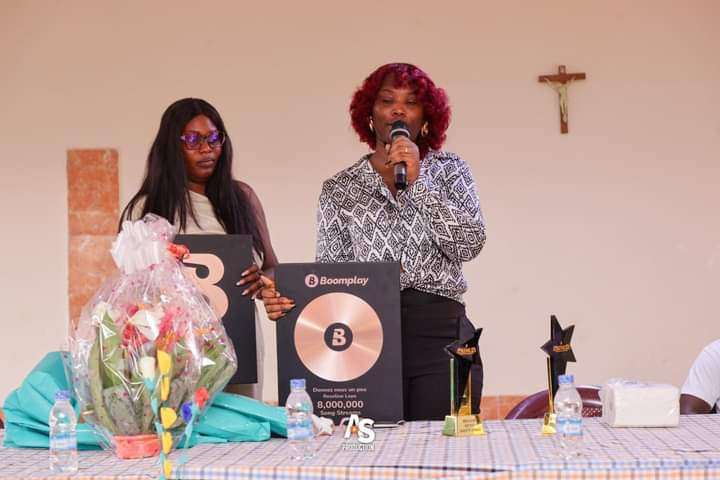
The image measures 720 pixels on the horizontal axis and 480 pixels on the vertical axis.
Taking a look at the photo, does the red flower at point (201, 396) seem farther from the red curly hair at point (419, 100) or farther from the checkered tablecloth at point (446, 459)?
the red curly hair at point (419, 100)

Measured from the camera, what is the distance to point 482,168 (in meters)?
5.73

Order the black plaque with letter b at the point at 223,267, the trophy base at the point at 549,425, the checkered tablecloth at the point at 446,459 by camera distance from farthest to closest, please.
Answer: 1. the black plaque with letter b at the point at 223,267
2. the trophy base at the point at 549,425
3. the checkered tablecloth at the point at 446,459

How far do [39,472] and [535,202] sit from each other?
406cm

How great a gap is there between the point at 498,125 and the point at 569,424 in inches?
148

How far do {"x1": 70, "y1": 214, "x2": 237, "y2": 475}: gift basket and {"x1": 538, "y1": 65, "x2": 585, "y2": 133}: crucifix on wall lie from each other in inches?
147

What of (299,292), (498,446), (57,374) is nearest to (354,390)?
(299,292)

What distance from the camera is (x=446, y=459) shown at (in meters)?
2.07

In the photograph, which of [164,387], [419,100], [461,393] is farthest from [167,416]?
[419,100]

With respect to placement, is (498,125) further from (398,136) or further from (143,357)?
(143,357)

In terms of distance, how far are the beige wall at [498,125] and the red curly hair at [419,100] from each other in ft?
8.22

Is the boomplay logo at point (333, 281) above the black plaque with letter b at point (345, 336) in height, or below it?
above

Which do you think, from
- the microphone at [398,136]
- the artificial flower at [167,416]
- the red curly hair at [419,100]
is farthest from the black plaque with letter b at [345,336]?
the red curly hair at [419,100]

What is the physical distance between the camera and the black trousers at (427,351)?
2.89 metres

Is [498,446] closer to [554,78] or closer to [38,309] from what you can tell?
[554,78]
